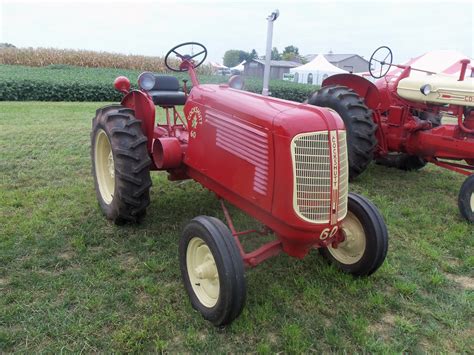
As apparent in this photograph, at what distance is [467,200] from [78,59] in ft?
89.2

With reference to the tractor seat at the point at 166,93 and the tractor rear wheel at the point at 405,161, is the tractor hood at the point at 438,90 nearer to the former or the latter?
the tractor rear wheel at the point at 405,161

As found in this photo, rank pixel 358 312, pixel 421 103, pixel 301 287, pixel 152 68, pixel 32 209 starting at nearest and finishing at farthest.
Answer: pixel 358 312
pixel 301 287
pixel 32 209
pixel 421 103
pixel 152 68

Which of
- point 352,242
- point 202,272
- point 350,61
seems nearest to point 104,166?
point 202,272

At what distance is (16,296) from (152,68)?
26.6 meters

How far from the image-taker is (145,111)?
11.7 ft

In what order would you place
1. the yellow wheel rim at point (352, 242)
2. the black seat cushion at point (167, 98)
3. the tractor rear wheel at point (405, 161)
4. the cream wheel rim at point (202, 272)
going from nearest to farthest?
the cream wheel rim at point (202, 272) < the yellow wheel rim at point (352, 242) < the black seat cushion at point (167, 98) < the tractor rear wheel at point (405, 161)

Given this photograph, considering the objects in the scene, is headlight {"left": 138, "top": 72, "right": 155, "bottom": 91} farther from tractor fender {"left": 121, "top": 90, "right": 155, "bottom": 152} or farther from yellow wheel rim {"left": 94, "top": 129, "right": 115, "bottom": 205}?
yellow wheel rim {"left": 94, "top": 129, "right": 115, "bottom": 205}

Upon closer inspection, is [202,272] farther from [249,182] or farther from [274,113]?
[274,113]

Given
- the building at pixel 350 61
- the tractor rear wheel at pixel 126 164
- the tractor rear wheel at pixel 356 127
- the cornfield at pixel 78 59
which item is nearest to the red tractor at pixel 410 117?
the tractor rear wheel at pixel 356 127

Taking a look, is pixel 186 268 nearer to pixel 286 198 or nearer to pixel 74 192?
pixel 286 198

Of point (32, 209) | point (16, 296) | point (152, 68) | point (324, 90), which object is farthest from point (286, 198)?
point (152, 68)

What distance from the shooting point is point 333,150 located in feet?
7.43

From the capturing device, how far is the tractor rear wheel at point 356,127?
482 centimetres

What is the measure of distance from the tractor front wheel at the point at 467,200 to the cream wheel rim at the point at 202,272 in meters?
3.00
